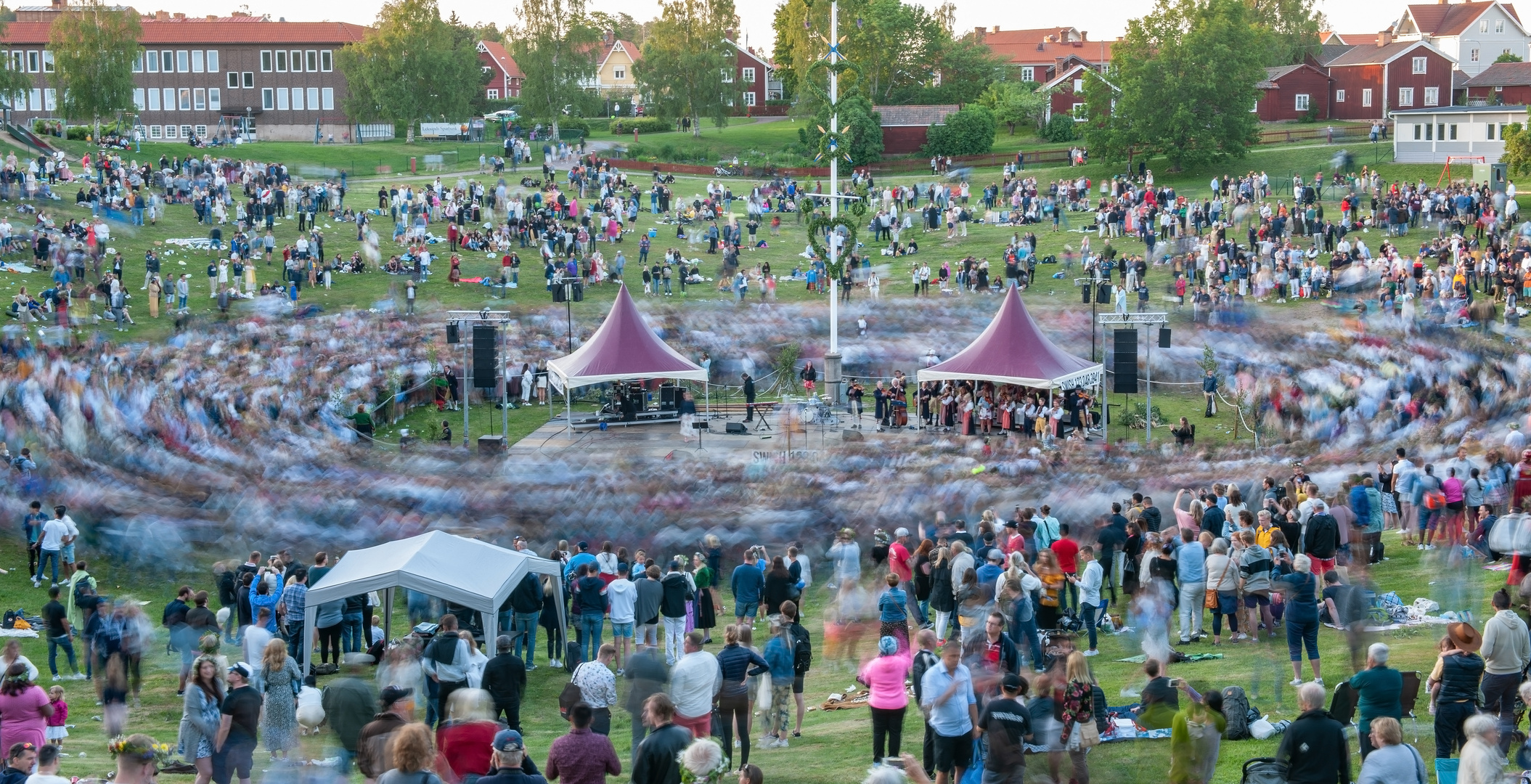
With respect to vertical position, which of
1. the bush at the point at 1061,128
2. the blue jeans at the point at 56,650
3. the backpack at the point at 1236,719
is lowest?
the blue jeans at the point at 56,650

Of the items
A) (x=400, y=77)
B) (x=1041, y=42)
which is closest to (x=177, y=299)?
(x=400, y=77)

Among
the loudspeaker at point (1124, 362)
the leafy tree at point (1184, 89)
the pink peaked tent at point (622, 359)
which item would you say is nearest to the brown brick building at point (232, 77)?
the leafy tree at point (1184, 89)

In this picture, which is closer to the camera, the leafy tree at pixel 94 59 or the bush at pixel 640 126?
the leafy tree at pixel 94 59

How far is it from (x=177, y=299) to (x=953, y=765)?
113ft

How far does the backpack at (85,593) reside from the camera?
1566 cm

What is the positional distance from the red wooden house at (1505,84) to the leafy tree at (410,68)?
53362mm

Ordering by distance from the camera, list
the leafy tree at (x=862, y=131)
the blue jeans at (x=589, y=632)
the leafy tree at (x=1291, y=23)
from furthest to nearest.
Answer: the leafy tree at (x=1291, y=23)
the leafy tree at (x=862, y=131)
the blue jeans at (x=589, y=632)

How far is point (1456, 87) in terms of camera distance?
292ft

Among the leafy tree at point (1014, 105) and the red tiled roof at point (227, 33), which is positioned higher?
the red tiled roof at point (227, 33)

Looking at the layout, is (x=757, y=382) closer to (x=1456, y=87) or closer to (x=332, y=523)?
(x=332, y=523)

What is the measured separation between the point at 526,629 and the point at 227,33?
87973 mm

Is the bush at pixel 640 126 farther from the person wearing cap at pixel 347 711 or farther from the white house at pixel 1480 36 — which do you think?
the person wearing cap at pixel 347 711

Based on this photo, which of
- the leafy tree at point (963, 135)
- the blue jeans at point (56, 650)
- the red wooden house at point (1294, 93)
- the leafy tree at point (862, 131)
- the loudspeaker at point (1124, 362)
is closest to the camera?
the blue jeans at point (56, 650)

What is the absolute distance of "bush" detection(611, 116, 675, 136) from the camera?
8994 cm
